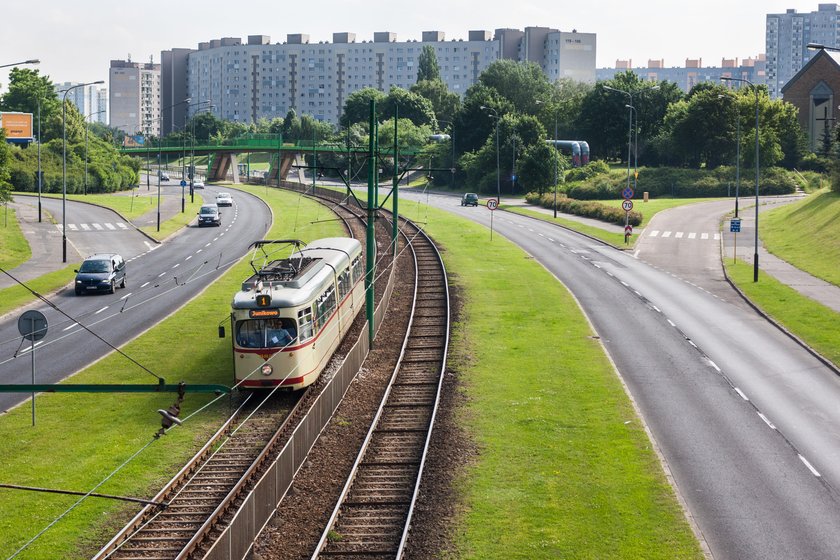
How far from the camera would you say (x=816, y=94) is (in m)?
124

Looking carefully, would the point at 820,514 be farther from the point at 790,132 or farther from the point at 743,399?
the point at 790,132

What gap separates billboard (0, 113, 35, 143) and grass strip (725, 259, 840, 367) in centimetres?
7939

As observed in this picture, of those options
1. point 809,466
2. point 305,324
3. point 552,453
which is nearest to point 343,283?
point 305,324

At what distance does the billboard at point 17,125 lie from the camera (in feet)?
350

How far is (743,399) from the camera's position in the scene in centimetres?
3052

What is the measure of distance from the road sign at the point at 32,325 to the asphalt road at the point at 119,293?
5.77ft

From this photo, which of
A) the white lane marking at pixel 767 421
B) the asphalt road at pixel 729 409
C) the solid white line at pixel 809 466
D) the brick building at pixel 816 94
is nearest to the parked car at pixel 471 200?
the brick building at pixel 816 94

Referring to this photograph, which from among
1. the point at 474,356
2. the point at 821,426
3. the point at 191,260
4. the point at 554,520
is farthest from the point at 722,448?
the point at 191,260

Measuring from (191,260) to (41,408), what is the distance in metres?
32.9

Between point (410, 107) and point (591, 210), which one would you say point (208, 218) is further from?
point (410, 107)

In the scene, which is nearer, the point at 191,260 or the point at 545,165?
the point at 191,260

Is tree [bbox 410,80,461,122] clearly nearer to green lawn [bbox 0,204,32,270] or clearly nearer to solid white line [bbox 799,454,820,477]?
green lawn [bbox 0,204,32,270]

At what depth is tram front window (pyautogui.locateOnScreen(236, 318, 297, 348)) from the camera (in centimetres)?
2778

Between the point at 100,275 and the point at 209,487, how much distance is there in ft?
95.6
